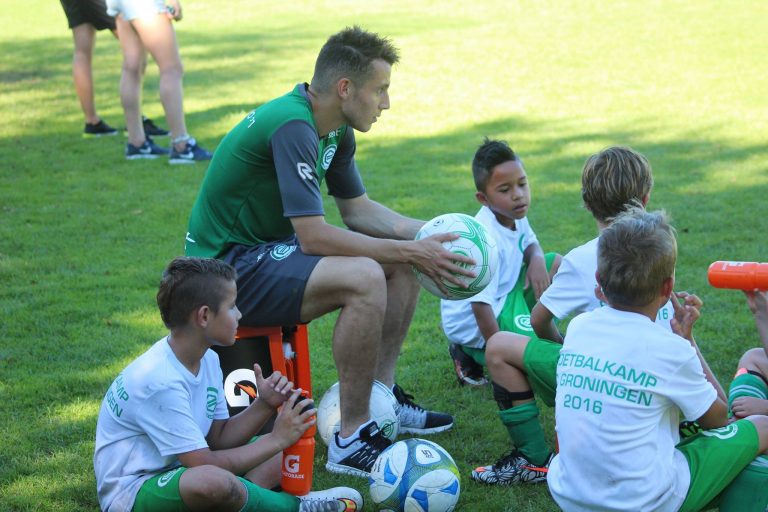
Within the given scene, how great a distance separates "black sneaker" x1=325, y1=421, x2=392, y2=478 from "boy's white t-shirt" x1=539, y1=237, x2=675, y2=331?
3.17 ft

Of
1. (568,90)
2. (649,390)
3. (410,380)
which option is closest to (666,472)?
(649,390)

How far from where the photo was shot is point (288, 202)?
13.9 ft

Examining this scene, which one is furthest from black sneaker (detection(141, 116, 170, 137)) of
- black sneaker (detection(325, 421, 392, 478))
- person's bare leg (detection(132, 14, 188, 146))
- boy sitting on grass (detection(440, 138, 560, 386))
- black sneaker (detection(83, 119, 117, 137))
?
black sneaker (detection(325, 421, 392, 478))

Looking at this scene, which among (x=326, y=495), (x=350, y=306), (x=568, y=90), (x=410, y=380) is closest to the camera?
(x=326, y=495)

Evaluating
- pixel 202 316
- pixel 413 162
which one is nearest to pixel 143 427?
pixel 202 316

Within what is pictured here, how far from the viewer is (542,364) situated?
12.8 ft

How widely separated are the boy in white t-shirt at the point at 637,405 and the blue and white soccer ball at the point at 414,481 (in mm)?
564

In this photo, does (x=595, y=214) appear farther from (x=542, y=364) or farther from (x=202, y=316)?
(x=202, y=316)

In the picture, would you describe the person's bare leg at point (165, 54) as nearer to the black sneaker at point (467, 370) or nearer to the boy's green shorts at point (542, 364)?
the black sneaker at point (467, 370)

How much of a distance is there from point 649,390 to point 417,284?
176 cm

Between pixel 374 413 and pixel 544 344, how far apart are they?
0.88 metres

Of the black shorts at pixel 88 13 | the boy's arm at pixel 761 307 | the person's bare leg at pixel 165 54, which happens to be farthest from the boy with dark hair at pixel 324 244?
the black shorts at pixel 88 13

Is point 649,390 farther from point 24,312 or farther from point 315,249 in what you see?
point 24,312

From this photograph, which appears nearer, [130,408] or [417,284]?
[130,408]
